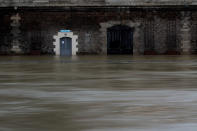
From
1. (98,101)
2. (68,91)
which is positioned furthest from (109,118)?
(68,91)

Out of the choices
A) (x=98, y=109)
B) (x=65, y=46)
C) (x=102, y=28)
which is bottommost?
(x=65, y=46)

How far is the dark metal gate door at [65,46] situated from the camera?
96.7ft

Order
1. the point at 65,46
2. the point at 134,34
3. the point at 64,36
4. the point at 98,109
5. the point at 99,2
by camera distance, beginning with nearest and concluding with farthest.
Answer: the point at 98,109 < the point at 99,2 < the point at 134,34 < the point at 64,36 < the point at 65,46

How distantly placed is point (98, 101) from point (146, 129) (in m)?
1.69

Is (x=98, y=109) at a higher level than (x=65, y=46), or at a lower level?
higher

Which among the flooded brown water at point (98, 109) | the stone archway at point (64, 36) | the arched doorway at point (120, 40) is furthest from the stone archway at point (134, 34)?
the flooded brown water at point (98, 109)

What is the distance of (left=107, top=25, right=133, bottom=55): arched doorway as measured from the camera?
29312 mm

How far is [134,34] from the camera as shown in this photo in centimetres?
2923

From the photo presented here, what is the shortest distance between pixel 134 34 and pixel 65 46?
4122 mm

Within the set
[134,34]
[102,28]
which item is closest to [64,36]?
[102,28]

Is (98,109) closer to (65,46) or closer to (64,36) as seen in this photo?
(64,36)

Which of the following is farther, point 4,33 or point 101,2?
point 4,33

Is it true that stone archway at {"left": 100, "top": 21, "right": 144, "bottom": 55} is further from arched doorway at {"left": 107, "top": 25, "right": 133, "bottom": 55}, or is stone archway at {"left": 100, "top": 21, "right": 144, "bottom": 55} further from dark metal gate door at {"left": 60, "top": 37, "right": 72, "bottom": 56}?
dark metal gate door at {"left": 60, "top": 37, "right": 72, "bottom": 56}

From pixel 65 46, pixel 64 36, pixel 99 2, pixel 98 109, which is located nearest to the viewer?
pixel 98 109
